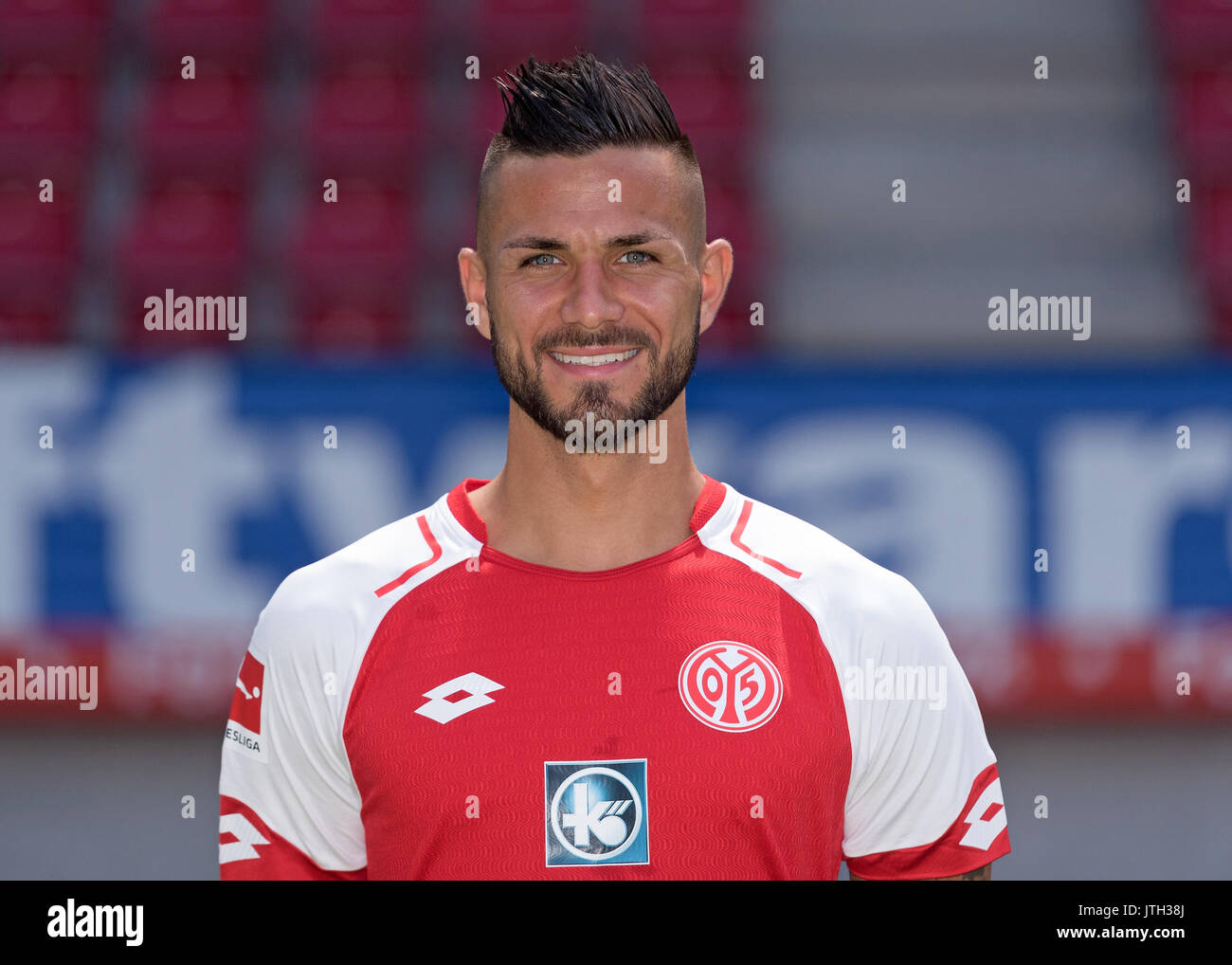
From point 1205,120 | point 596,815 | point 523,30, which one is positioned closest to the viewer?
point 596,815

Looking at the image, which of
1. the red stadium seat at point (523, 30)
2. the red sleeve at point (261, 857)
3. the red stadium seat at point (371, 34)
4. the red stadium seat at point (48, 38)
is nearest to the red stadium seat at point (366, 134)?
the red stadium seat at point (371, 34)

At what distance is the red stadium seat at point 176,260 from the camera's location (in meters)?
6.68

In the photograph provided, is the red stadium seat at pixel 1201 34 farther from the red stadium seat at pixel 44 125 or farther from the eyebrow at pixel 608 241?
the eyebrow at pixel 608 241

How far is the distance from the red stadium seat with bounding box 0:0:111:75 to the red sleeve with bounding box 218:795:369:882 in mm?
6517

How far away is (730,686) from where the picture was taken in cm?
214

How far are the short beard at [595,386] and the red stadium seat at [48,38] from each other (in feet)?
21.2

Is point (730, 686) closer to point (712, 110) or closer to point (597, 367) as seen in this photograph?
point (597, 367)

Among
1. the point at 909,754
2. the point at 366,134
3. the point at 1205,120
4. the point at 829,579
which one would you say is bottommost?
the point at 909,754

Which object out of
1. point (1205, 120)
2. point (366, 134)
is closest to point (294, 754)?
point (366, 134)

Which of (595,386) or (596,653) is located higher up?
(595,386)

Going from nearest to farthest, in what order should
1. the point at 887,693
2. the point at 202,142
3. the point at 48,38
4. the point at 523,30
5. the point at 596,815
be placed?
the point at 596,815, the point at 887,693, the point at 202,142, the point at 523,30, the point at 48,38

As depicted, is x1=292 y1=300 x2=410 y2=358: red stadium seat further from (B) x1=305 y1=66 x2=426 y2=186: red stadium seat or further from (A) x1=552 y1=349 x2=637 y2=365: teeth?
(A) x1=552 y1=349 x2=637 y2=365: teeth

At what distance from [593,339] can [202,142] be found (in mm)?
5847

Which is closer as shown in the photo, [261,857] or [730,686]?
[730,686]
